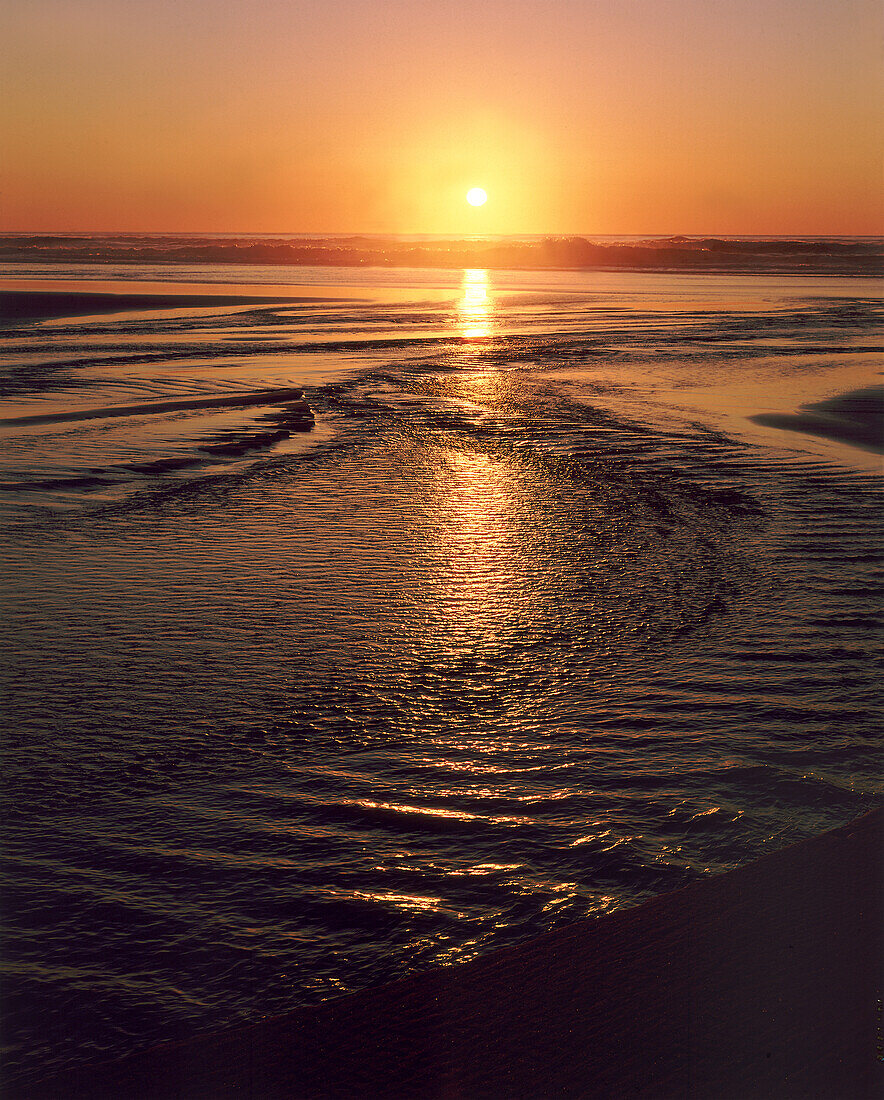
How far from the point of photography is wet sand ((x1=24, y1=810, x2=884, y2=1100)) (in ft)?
9.13

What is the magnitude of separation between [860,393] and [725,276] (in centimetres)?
4590

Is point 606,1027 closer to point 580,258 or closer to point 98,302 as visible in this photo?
point 98,302

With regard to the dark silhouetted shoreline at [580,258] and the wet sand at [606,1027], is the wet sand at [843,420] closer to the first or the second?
the wet sand at [606,1027]

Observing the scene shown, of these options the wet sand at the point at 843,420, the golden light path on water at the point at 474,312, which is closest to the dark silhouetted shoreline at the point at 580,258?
the golden light path on water at the point at 474,312

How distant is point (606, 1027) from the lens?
9.72 feet

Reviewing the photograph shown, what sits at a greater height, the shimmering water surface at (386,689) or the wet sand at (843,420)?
the wet sand at (843,420)

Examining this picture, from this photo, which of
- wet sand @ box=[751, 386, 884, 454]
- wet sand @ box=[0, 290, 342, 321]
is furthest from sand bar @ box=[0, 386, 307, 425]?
wet sand @ box=[0, 290, 342, 321]

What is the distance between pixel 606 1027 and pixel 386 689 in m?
2.43

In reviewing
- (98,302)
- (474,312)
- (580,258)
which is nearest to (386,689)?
(474,312)

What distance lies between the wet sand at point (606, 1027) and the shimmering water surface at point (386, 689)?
130 mm

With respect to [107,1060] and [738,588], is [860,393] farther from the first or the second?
[107,1060]

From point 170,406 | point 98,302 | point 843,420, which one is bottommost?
point 843,420

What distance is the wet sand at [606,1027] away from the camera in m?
2.78

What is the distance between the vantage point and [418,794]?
4164 mm
